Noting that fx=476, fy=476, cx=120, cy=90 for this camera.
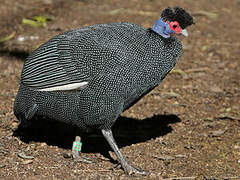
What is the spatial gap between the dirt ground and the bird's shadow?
10mm

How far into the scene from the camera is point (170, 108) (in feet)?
18.3

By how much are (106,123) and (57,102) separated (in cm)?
45

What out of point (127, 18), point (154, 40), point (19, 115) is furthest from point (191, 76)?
point (19, 115)

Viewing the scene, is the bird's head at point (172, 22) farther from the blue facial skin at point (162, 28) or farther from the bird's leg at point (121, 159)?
the bird's leg at point (121, 159)

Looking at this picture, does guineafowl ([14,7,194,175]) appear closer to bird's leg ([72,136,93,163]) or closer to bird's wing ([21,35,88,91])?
bird's wing ([21,35,88,91])

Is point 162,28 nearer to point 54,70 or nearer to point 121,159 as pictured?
point 54,70

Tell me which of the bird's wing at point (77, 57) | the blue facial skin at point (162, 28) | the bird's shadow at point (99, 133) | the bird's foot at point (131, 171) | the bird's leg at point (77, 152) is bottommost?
the bird's shadow at point (99, 133)

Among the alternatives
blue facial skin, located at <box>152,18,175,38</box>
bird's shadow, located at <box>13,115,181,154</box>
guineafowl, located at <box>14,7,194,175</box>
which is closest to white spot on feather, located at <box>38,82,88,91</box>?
guineafowl, located at <box>14,7,194,175</box>

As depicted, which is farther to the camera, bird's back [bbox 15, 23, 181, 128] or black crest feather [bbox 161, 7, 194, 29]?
black crest feather [bbox 161, 7, 194, 29]

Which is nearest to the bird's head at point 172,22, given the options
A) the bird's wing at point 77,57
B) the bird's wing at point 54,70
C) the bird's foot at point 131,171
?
the bird's wing at point 77,57

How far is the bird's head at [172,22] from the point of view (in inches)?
159

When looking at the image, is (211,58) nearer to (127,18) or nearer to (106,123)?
(127,18)

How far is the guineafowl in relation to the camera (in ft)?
12.7

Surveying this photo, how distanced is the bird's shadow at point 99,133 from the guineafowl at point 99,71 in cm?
56
